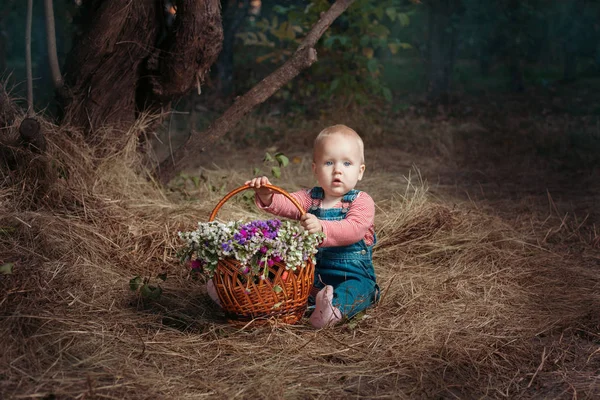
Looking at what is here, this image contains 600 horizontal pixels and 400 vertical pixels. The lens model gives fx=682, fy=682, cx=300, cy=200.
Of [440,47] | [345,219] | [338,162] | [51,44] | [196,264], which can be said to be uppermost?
[51,44]

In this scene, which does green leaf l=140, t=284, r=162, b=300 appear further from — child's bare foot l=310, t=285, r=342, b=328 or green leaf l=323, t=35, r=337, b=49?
green leaf l=323, t=35, r=337, b=49

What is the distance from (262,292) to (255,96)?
201 centimetres

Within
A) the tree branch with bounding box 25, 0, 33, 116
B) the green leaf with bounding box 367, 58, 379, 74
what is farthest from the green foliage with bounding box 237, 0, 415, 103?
the tree branch with bounding box 25, 0, 33, 116

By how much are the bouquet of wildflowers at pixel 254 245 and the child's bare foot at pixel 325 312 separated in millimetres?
196

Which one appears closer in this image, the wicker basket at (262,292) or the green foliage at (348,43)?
the wicker basket at (262,292)

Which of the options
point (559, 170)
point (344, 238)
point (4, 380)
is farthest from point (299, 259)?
point (559, 170)

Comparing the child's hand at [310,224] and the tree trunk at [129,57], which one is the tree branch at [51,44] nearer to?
the tree trunk at [129,57]

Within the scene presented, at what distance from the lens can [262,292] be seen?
2680mm

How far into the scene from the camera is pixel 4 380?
2.15 meters

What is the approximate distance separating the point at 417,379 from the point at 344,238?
2.31 feet

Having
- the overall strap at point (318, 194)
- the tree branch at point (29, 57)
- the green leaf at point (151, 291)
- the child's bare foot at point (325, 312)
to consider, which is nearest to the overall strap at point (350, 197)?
the overall strap at point (318, 194)

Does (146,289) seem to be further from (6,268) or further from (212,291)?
(6,268)

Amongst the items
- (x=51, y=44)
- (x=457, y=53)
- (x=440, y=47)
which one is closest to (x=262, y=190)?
(x=51, y=44)

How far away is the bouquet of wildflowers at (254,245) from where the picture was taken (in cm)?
258
